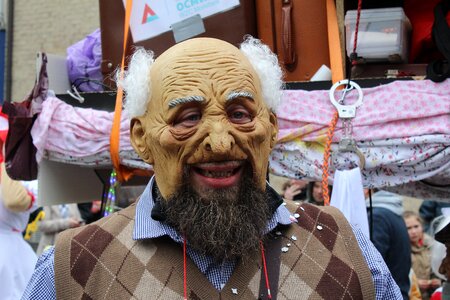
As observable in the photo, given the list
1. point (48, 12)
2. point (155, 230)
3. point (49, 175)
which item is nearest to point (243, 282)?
point (155, 230)

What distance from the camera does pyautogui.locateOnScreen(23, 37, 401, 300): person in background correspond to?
1788mm

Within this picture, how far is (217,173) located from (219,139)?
0.10 meters

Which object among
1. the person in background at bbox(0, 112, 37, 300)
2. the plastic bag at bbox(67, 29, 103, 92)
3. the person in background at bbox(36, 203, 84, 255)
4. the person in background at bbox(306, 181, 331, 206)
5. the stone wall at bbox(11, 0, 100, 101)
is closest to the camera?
the plastic bag at bbox(67, 29, 103, 92)

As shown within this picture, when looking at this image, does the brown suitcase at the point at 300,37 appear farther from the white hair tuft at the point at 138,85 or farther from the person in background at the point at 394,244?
the person in background at the point at 394,244

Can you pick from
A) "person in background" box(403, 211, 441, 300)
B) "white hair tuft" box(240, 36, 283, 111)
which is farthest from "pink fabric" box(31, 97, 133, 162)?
"person in background" box(403, 211, 441, 300)

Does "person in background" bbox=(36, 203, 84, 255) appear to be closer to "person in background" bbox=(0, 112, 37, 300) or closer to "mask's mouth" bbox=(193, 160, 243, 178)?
"person in background" bbox=(0, 112, 37, 300)

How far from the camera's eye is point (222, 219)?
1.80 m

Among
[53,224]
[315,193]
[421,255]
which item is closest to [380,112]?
[315,193]

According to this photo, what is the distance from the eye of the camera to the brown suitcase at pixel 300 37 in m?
3.02

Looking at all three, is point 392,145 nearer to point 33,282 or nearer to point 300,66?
point 300,66

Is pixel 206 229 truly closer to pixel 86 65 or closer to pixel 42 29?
pixel 86 65

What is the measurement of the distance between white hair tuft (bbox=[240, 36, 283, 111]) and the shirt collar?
9.8 inches

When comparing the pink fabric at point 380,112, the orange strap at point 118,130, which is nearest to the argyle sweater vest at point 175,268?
the pink fabric at point 380,112

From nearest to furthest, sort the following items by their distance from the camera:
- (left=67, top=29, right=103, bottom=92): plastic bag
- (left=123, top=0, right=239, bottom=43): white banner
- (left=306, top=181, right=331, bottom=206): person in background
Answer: (left=123, top=0, right=239, bottom=43): white banner
(left=67, top=29, right=103, bottom=92): plastic bag
(left=306, top=181, right=331, bottom=206): person in background
